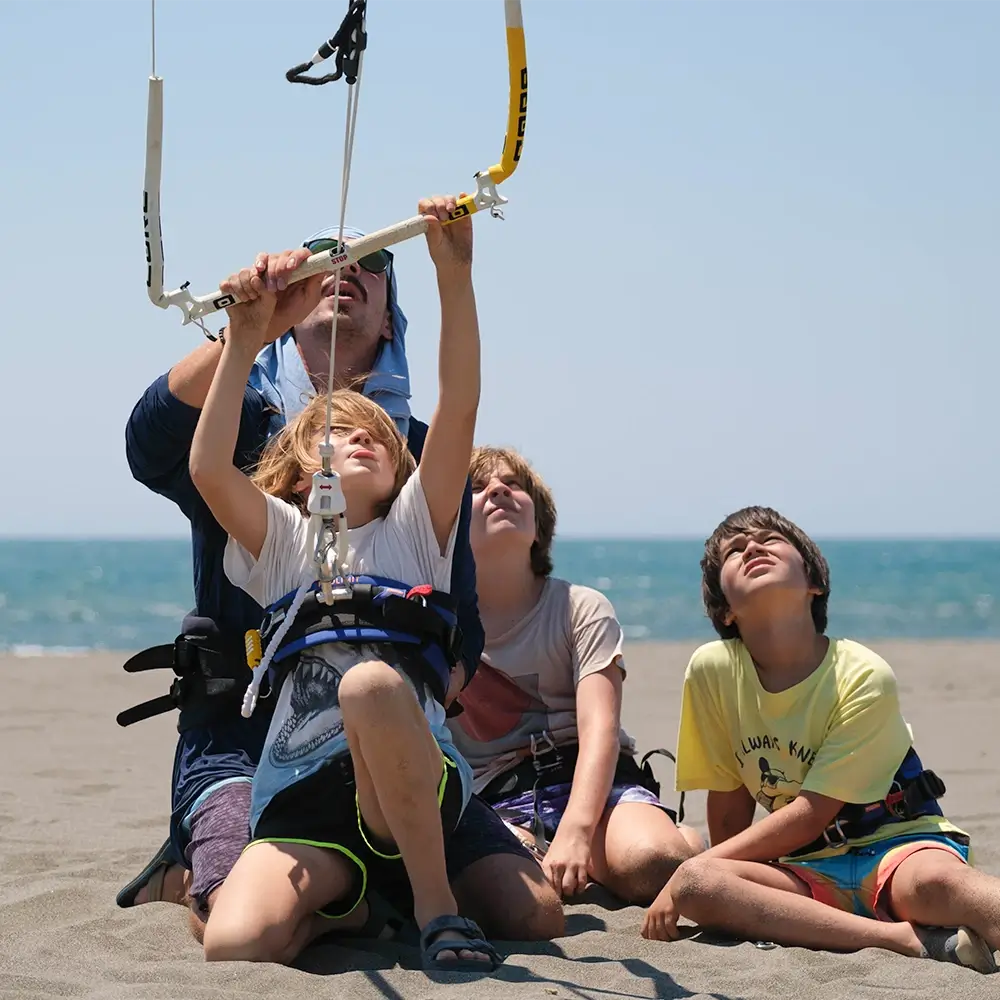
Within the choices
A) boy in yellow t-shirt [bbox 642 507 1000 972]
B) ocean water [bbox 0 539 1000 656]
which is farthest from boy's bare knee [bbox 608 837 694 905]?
ocean water [bbox 0 539 1000 656]

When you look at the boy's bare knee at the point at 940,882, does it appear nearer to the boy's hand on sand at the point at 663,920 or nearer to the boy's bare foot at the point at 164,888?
the boy's hand on sand at the point at 663,920

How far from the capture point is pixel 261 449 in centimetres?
394

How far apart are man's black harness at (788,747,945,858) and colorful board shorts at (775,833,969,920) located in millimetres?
50

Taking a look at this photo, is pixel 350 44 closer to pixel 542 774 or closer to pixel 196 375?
pixel 196 375

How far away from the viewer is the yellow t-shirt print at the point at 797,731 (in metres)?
3.64

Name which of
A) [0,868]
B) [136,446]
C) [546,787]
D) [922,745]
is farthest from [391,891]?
[922,745]

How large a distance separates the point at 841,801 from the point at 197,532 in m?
1.91

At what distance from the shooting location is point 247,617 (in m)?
3.87

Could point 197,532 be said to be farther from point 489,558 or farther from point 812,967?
point 812,967

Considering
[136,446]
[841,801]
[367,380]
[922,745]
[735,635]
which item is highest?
[367,380]

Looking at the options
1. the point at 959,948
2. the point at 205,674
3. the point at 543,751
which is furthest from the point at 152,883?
the point at 959,948

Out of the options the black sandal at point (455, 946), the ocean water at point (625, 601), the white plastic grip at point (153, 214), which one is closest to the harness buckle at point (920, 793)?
the black sandal at point (455, 946)

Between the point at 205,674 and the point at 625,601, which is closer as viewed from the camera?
the point at 205,674

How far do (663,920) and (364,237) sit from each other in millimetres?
1855
